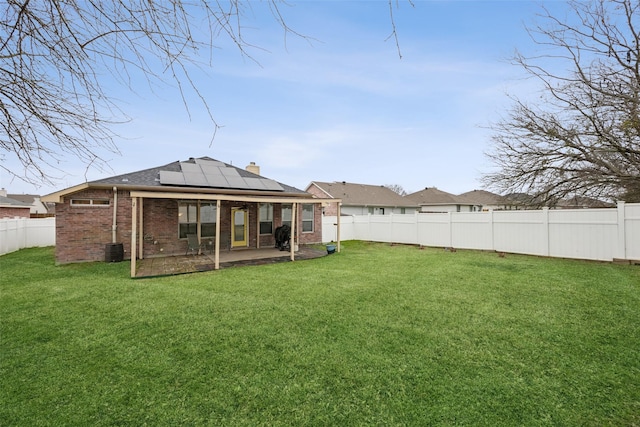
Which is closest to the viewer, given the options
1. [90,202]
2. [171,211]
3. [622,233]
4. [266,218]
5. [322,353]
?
[322,353]

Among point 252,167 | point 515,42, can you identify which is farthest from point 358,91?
point 252,167

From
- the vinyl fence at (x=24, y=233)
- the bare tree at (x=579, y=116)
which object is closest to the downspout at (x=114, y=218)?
the vinyl fence at (x=24, y=233)

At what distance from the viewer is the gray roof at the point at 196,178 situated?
10.5 m

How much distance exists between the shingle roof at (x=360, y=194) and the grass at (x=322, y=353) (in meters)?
20.9

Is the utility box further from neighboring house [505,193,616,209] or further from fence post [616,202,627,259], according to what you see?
fence post [616,202,627,259]

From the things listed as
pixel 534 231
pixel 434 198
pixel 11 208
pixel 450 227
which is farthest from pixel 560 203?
pixel 11 208

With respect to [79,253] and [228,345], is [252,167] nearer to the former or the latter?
[79,253]

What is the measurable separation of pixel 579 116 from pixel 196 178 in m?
13.7

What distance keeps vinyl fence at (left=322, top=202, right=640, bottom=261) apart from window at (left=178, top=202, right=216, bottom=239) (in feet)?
28.6

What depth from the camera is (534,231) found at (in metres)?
10.2

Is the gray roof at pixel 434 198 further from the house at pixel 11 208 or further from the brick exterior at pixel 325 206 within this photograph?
the house at pixel 11 208

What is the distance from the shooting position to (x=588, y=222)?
8.98 metres

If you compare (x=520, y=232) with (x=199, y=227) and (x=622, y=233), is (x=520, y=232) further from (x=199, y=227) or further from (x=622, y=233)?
(x=199, y=227)

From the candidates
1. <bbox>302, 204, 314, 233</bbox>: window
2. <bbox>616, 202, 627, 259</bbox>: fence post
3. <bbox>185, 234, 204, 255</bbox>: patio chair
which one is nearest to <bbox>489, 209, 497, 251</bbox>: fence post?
<bbox>616, 202, 627, 259</bbox>: fence post
